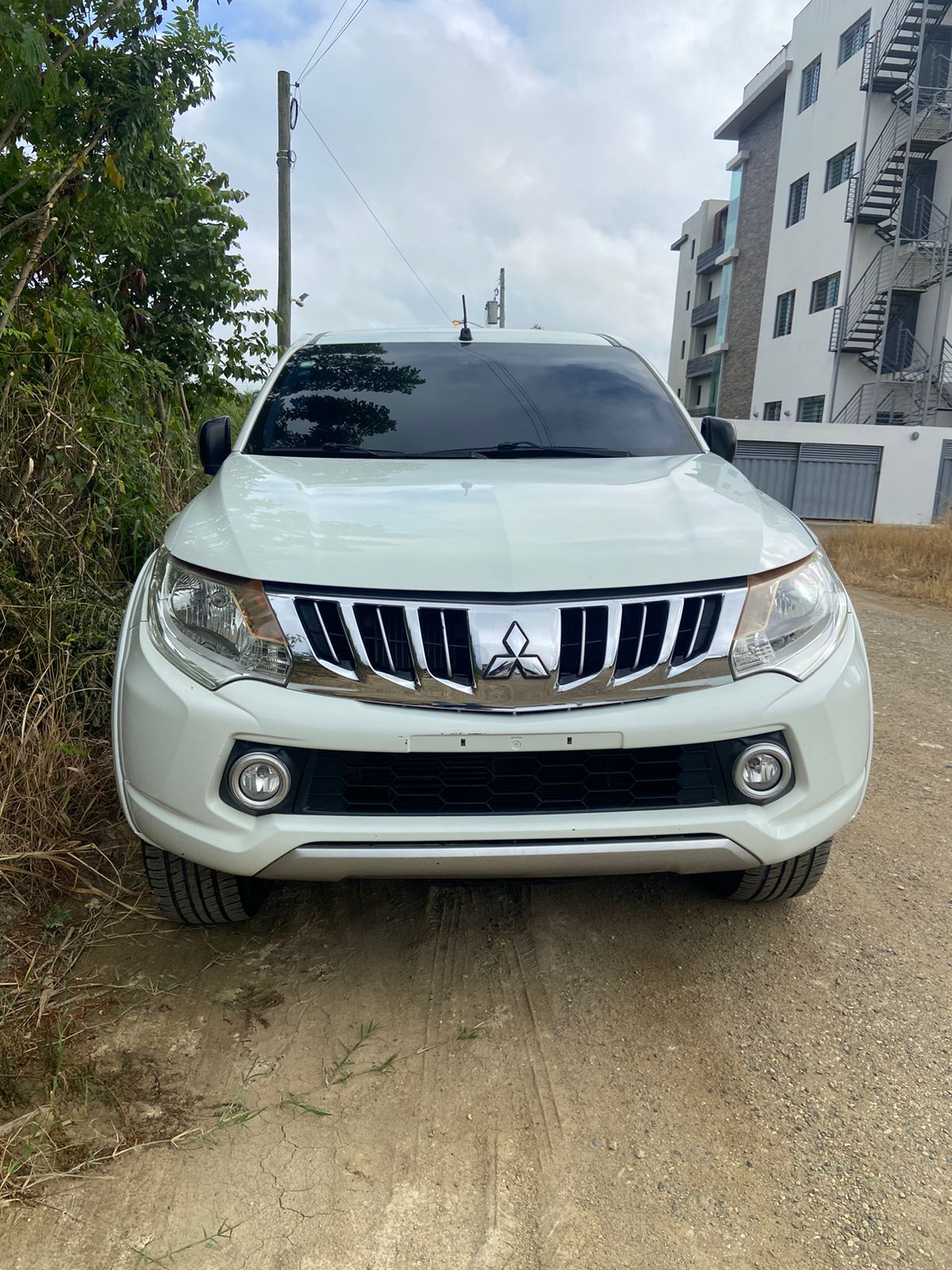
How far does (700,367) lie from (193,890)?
39325 mm

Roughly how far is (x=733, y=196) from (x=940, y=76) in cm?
1127

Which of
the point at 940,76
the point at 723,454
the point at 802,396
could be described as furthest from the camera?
the point at 802,396

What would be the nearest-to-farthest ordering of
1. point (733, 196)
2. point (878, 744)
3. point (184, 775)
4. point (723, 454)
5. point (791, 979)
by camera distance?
1. point (184, 775)
2. point (791, 979)
3. point (723, 454)
4. point (878, 744)
5. point (733, 196)

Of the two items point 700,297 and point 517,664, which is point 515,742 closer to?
point 517,664

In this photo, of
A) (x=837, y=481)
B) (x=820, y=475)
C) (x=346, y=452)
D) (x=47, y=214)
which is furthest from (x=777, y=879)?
(x=837, y=481)

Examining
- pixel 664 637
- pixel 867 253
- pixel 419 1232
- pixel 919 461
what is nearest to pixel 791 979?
pixel 664 637

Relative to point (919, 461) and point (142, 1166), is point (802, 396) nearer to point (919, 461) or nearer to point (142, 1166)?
point (919, 461)

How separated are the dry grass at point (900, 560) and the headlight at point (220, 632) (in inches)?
344

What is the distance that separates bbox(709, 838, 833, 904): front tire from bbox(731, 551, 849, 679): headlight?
20.8 inches

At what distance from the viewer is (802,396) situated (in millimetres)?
27500

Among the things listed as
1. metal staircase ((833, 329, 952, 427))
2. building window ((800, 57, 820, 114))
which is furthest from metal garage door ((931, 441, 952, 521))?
building window ((800, 57, 820, 114))

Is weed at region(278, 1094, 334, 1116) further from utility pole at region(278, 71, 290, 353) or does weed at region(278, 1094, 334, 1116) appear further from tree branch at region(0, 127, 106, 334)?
utility pole at region(278, 71, 290, 353)

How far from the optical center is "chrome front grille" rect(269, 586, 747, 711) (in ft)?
6.43

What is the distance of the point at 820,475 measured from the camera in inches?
853
